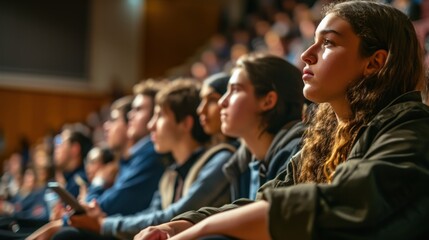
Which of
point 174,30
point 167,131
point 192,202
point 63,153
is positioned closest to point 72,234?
point 192,202

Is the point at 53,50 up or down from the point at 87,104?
up

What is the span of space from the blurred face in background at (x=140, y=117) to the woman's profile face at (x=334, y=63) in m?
1.61

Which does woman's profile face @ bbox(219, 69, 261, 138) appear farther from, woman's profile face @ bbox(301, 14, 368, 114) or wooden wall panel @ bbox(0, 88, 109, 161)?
wooden wall panel @ bbox(0, 88, 109, 161)

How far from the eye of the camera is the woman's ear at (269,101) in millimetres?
1760

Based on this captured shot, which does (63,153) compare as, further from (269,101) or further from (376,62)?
(376,62)

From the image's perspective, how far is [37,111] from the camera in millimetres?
7363

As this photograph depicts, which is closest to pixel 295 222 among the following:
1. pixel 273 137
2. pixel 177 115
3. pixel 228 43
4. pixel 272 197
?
pixel 272 197

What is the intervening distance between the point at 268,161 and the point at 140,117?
118 cm

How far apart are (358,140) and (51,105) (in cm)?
665

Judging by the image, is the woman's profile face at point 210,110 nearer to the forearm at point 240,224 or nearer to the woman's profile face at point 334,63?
the woman's profile face at point 334,63

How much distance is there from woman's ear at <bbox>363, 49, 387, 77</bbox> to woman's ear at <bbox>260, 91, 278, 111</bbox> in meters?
0.61

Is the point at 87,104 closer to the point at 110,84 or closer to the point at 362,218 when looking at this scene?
the point at 110,84

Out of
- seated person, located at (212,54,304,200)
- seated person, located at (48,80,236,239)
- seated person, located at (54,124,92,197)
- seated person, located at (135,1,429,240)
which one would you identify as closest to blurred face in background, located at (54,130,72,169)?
seated person, located at (54,124,92,197)

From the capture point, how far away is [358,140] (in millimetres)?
1092
